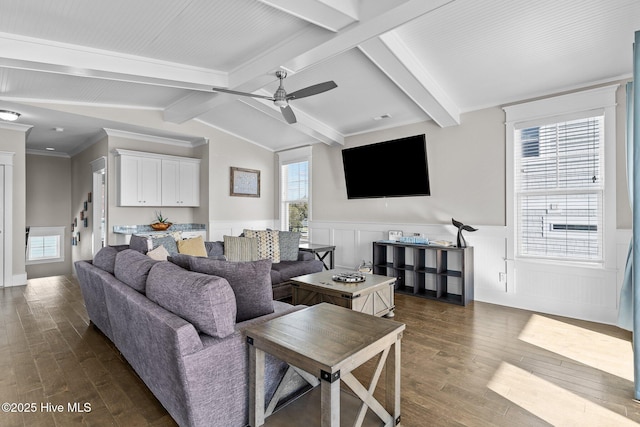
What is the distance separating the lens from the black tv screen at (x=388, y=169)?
4.93 meters

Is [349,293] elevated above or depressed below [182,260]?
below

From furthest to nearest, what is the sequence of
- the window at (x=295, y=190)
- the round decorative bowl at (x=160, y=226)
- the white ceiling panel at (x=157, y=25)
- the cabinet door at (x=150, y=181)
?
the window at (x=295, y=190) < the round decorative bowl at (x=160, y=226) < the cabinet door at (x=150, y=181) < the white ceiling panel at (x=157, y=25)

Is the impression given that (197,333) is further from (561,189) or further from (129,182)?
(129,182)

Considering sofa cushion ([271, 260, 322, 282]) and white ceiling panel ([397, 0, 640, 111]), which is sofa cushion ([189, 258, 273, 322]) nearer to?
sofa cushion ([271, 260, 322, 282])

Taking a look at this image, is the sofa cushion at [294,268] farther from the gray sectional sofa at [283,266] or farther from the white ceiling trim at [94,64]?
the white ceiling trim at [94,64]

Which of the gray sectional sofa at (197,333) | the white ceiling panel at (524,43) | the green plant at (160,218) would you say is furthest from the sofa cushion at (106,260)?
the white ceiling panel at (524,43)

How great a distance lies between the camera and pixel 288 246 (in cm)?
489

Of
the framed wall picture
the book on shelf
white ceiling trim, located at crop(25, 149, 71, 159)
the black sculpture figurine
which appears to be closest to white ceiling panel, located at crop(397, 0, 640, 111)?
the black sculpture figurine

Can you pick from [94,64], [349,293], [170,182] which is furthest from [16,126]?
[349,293]

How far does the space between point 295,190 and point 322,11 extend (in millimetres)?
4485

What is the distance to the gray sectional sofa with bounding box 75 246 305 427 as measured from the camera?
5.33 ft

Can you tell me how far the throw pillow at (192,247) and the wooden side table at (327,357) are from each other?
2.67 m

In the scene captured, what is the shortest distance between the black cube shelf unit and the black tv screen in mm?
903

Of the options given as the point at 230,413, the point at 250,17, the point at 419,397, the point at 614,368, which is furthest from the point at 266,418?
A: the point at 250,17
